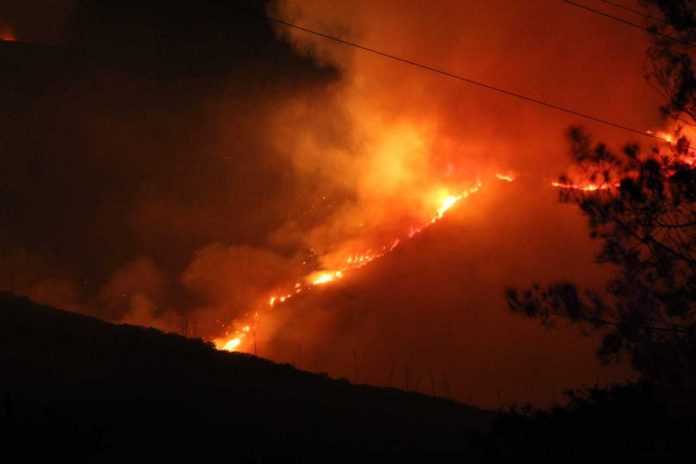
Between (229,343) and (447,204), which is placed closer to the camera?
(229,343)

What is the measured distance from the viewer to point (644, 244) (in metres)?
8.95

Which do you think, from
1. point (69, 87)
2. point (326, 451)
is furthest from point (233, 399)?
point (69, 87)

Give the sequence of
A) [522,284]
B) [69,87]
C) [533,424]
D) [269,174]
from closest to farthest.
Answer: [533,424] < [522,284] < [269,174] < [69,87]

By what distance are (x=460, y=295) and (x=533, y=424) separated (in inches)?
609

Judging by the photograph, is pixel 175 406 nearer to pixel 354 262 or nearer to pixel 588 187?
pixel 588 187

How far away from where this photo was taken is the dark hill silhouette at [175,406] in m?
8.80

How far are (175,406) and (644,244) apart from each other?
6.69 meters

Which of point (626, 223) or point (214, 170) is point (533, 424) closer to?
point (626, 223)

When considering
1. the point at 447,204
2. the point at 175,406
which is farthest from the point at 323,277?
the point at 175,406

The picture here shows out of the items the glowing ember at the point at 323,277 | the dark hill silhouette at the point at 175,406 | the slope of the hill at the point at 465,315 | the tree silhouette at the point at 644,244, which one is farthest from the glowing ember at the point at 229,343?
the tree silhouette at the point at 644,244

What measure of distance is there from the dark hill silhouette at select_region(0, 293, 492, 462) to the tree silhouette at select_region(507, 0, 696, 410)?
2.13 metres

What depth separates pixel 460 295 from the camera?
952 inches

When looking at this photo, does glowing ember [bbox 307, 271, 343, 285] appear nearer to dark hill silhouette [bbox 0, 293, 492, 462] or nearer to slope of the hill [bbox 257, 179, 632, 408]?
slope of the hill [bbox 257, 179, 632, 408]

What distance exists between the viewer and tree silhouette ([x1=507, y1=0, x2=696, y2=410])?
845 cm
